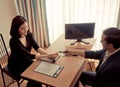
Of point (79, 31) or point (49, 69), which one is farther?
point (79, 31)

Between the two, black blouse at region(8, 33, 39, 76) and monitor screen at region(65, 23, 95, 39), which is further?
monitor screen at region(65, 23, 95, 39)

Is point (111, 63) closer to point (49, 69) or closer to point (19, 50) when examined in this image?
point (49, 69)

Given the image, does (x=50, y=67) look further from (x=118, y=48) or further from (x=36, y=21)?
(x=36, y=21)

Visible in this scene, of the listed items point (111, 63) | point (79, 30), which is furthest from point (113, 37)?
point (79, 30)

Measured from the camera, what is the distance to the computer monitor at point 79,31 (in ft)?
8.45

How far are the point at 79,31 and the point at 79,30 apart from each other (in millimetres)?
16

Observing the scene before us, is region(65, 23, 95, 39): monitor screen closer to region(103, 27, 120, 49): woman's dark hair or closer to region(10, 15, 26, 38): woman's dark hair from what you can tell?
region(10, 15, 26, 38): woman's dark hair

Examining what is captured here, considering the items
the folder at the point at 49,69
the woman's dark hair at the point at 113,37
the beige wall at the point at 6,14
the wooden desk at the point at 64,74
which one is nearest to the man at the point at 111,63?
the woman's dark hair at the point at 113,37

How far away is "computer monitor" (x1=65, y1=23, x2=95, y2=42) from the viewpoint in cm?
257

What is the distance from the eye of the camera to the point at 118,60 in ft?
5.25

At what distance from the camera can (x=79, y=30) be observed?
8.58 ft

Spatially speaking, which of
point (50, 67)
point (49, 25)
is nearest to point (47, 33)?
point (49, 25)

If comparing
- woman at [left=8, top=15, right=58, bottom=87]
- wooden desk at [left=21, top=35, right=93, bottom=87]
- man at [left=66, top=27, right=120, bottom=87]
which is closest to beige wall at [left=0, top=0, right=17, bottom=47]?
woman at [left=8, top=15, right=58, bottom=87]

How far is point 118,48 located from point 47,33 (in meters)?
2.37
